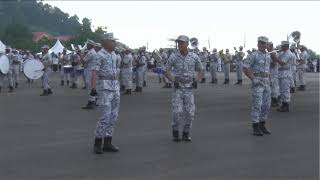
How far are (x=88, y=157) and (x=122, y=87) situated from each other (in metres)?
14.7

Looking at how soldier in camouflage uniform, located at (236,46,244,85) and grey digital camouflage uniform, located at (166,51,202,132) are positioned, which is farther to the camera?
soldier in camouflage uniform, located at (236,46,244,85)

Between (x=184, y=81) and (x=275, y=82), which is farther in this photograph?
(x=275, y=82)

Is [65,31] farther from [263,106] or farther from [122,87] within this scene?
[263,106]

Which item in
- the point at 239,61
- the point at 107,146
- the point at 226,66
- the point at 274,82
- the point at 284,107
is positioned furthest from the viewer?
the point at 226,66

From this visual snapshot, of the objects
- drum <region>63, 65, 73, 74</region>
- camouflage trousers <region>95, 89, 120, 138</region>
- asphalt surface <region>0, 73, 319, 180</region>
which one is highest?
drum <region>63, 65, 73, 74</region>

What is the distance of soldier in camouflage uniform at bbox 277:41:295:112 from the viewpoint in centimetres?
A: 1635

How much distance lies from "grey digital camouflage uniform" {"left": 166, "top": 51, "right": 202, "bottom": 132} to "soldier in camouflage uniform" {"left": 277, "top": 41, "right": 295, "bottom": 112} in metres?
5.68

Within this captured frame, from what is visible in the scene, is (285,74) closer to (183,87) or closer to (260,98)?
(260,98)

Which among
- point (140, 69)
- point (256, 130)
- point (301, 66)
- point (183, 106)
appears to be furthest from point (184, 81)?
point (301, 66)

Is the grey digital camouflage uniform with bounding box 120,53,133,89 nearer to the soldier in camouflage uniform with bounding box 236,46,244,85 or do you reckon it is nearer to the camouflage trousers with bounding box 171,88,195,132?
the soldier in camouflage uniform with bounding box 236,46,244,85

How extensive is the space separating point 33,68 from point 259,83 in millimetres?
14409

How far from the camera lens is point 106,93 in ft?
33.0

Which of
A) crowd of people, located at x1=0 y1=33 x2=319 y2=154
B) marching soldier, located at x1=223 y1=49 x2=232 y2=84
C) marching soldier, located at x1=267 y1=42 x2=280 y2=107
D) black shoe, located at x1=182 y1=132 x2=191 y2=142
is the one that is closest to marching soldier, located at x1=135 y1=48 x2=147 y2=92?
crowd of people, located at x1=0 y1=33 x2=319 y2=154

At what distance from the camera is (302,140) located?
1130cm
